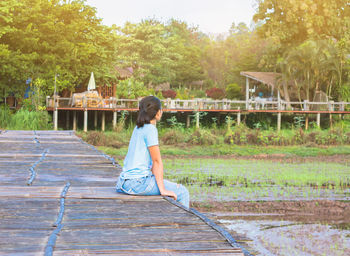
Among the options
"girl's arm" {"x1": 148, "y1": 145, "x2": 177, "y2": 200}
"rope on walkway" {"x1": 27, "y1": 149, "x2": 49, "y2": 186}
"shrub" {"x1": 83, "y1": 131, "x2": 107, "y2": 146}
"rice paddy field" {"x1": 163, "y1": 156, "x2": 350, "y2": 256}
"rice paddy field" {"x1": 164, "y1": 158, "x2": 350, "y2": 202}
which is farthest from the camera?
"shrub" {"x1": 83, "y1": 131, "x2": 107, "y2": 146}

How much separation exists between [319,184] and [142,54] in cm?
3179

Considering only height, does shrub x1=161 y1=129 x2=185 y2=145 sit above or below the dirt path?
above

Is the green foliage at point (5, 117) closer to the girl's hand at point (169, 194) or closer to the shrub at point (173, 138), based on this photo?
the shrub at point (173, 138)

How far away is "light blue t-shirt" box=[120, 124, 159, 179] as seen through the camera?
15.7 feet

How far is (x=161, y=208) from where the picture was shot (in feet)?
14.6

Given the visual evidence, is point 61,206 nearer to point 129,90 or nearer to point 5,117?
point 5,117

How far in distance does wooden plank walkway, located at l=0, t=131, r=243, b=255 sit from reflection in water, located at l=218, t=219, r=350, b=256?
229cm

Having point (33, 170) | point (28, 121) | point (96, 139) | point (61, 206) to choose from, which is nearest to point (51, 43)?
point (28, 121)

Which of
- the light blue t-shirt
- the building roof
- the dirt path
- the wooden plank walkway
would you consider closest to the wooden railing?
the building roof

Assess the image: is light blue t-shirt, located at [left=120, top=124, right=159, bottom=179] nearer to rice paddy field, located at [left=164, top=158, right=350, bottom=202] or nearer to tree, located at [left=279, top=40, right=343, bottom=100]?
rice paddy field, located at [left=164, top=158, right=350, bottom=202]

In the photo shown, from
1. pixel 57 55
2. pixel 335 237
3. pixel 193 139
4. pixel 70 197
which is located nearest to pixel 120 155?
pixel 193 139

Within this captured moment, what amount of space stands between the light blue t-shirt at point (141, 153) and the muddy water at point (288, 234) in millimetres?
1681

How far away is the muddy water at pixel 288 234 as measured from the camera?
259 inches

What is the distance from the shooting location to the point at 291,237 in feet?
23.8
